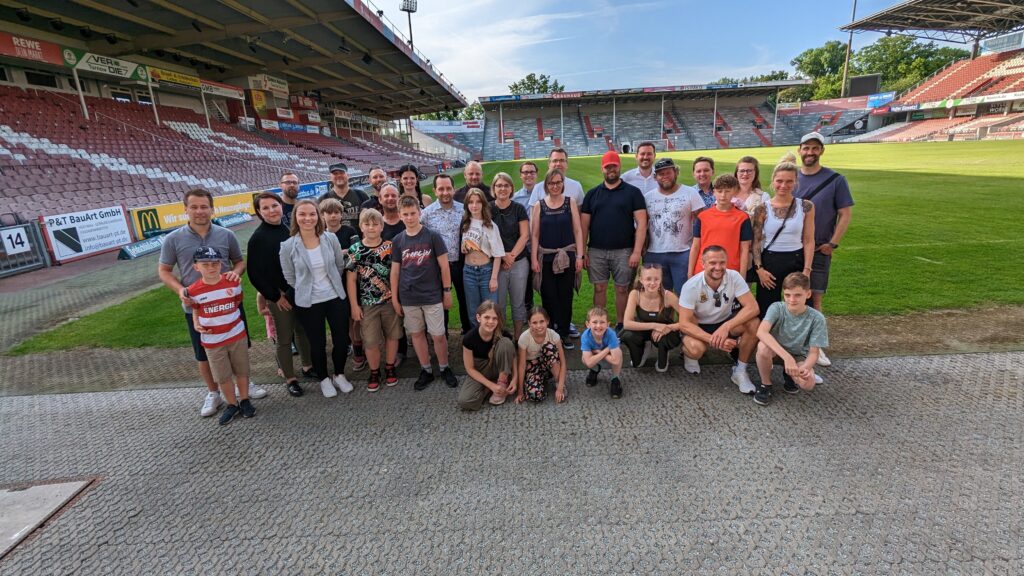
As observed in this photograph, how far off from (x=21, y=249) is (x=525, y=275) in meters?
10.4

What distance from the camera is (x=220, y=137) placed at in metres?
24.1

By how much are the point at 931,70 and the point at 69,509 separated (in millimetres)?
100799

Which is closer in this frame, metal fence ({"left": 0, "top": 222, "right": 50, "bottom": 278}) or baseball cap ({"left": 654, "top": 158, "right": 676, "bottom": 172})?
baseball cap ({"left": 654, "top": 158, "right": 676, "bottom": 172})

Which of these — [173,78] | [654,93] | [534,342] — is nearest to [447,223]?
[534,342]

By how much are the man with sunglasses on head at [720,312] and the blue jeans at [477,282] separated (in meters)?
1.64

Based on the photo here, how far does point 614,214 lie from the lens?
4.11 meters

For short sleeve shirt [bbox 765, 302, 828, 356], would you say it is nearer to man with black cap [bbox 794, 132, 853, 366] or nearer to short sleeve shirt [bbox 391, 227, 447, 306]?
man with black cap [bbox 794, 132, 853, 366]

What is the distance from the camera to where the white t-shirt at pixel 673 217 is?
4090 mm

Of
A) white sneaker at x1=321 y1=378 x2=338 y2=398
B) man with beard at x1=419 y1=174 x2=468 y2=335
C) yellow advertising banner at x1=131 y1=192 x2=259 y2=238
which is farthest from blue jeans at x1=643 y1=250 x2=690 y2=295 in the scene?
yellow advertising banner at x1=131 y1=192 x2=259 y2=238

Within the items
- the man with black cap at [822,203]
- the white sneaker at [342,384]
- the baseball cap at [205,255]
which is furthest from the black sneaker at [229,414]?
the man with black cap at [822,203]

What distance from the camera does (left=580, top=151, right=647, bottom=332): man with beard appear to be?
13.5 ft

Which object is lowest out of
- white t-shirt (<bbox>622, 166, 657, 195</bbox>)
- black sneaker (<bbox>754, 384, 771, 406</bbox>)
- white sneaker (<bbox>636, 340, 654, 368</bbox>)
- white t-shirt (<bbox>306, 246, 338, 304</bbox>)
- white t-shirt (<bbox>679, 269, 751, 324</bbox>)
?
black sneaker (<bbox>754, 384, 771, 406</bbox>)

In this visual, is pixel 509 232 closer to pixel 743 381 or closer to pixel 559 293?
pixel 559 293

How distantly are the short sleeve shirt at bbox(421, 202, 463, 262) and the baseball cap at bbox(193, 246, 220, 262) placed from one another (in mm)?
1643
